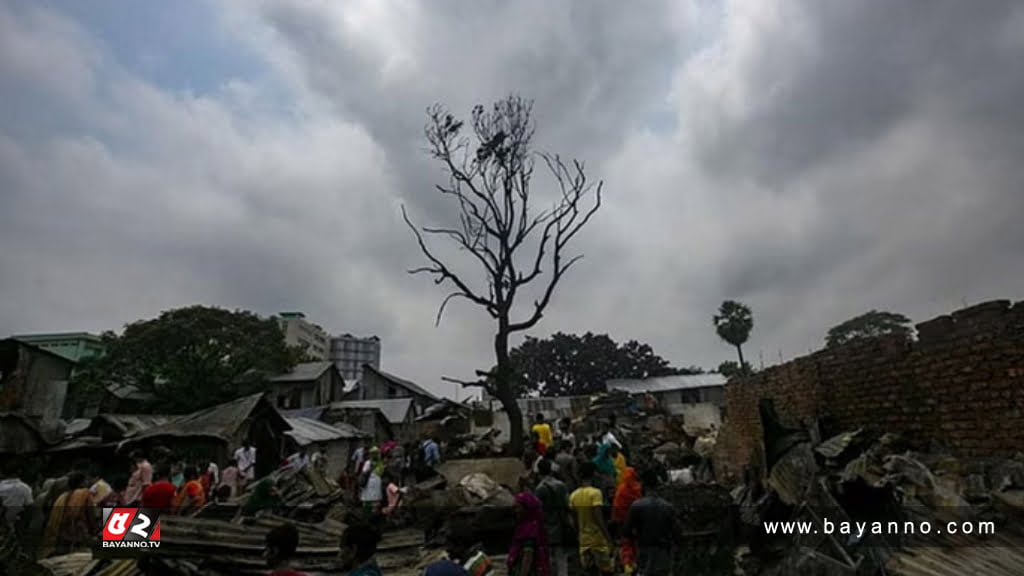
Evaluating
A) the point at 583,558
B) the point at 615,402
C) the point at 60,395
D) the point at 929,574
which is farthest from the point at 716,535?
the point at 60,395

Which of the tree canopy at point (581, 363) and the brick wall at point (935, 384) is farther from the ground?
the tree canopy at point (581, 363)

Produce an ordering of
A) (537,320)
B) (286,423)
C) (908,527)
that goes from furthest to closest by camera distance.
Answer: (286,423) → (537,320) → (908,527)

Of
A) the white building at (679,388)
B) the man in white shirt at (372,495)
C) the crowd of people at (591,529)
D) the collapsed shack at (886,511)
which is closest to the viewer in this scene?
the collapsed shack at (886,511)

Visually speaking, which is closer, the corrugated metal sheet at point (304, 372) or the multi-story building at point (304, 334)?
the corrugated metal sheet at point (304, 372)

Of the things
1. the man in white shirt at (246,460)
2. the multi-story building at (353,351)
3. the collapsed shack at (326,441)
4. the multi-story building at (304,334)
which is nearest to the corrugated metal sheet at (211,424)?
the man in white shirt at (246,460)

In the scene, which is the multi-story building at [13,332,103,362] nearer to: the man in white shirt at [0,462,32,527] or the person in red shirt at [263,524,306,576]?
the man in white shirt at [0,462,32,527]

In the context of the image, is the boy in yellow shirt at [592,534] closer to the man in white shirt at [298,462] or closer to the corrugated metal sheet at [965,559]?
the corrugated metal sheet at [965,559]

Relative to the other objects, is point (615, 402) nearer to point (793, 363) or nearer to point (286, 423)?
point (286, 423)

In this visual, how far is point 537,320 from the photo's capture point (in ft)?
51.4

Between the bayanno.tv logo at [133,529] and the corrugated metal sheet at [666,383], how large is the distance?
3606cm

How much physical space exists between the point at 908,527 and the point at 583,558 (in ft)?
10.7

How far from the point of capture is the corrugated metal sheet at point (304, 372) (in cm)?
3494

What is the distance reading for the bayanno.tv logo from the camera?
239 inches

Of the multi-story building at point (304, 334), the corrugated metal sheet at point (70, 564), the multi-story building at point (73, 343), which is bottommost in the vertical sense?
the corrugated metal sheet at point (70, 564)
